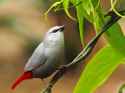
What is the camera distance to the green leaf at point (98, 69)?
25.6 inches

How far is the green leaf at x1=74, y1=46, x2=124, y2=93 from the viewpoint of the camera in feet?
2.13

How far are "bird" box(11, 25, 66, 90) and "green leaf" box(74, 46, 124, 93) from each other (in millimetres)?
53

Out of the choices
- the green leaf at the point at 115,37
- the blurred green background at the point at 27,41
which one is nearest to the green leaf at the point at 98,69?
the green leaf at the point at 115,37

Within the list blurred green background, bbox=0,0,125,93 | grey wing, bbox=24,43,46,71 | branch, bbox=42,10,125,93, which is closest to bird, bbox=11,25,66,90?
grey wing, bbox=24,43,46,71

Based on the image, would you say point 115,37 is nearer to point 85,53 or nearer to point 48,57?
point 85,53

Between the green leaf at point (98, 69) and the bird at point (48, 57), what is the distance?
2.1 inches

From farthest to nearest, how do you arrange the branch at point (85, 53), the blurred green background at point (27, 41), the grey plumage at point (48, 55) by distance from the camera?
the blurred green background at point (27, 41) → the grey plumage at point (48, 55) → the branch at point (85, 53)

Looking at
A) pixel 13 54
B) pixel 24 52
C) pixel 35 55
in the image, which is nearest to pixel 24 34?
pixel 24 52

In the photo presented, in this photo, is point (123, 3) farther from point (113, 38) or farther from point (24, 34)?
point (24, 34)

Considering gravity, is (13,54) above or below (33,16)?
below

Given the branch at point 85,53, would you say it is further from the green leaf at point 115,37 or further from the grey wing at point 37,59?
the grey wing at point 37,59

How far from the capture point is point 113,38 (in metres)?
0.61

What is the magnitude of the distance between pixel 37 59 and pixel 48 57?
28 mm

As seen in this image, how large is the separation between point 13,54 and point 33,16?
15.9 inches
